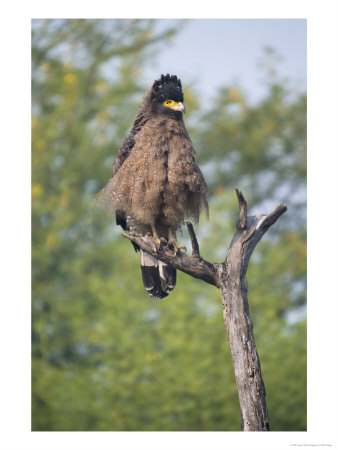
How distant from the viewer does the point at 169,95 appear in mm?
3803

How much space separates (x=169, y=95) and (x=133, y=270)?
415 cm

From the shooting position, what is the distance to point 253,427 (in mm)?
3068

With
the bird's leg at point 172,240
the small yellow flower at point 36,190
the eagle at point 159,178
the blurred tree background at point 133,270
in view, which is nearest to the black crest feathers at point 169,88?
the eagle at point 159,178

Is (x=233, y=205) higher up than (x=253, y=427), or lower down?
higher up

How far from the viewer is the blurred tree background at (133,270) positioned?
6336 millimetres


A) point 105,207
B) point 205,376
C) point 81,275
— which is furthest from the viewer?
point 81,275

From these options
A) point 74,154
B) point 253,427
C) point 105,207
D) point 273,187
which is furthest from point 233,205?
point 253,427

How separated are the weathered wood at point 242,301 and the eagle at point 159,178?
398 millimetres

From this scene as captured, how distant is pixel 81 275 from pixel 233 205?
2.55 metres

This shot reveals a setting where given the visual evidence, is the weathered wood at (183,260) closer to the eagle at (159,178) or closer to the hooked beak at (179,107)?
the eagle at (159,178)

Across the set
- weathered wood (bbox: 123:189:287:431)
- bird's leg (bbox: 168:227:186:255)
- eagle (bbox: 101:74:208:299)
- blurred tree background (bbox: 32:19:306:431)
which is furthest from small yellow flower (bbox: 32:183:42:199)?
weathered wood (bbox: 123:189:287:431)

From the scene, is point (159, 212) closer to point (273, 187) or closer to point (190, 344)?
point (190, 344)

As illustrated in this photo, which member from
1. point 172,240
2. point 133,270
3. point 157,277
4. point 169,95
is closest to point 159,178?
point 172,240

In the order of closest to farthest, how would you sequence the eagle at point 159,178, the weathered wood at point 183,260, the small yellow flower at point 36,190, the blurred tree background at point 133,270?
the weathered wood at point 183,260 < the eagle at point 159,178 < the blurred tree background at point 133,270 < the small yellow flower at point 36,190
